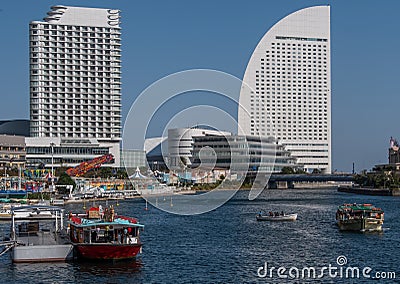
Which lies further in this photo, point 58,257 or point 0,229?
point 0,229

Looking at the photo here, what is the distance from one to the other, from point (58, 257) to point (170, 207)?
45.8m

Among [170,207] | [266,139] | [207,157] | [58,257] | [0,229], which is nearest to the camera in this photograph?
[58,257]

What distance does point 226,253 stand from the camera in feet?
137

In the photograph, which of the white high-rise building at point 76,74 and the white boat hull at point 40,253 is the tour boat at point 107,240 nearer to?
the white boat hull at point 40,253

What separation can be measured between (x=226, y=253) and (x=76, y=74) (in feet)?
355

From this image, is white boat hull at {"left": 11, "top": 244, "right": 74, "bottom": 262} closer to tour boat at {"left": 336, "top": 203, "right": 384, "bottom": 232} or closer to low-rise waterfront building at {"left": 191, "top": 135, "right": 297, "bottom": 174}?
tour boat at {"left": 336, "top": 203, "right": 384, "bottom": 232}

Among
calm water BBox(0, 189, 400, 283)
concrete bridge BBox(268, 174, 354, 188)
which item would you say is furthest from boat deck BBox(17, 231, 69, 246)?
concrete bridge BBox(268, 174, 354, 188)

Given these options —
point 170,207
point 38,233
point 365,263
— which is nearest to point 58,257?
point 38,233

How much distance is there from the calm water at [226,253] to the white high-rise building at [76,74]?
82.2 m

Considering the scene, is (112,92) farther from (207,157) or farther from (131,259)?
(131,259)

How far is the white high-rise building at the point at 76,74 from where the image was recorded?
467 ft

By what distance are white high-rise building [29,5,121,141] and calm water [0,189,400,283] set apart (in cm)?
8221

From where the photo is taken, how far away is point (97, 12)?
146750mm

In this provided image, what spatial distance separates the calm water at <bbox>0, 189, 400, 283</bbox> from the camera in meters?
33.8
